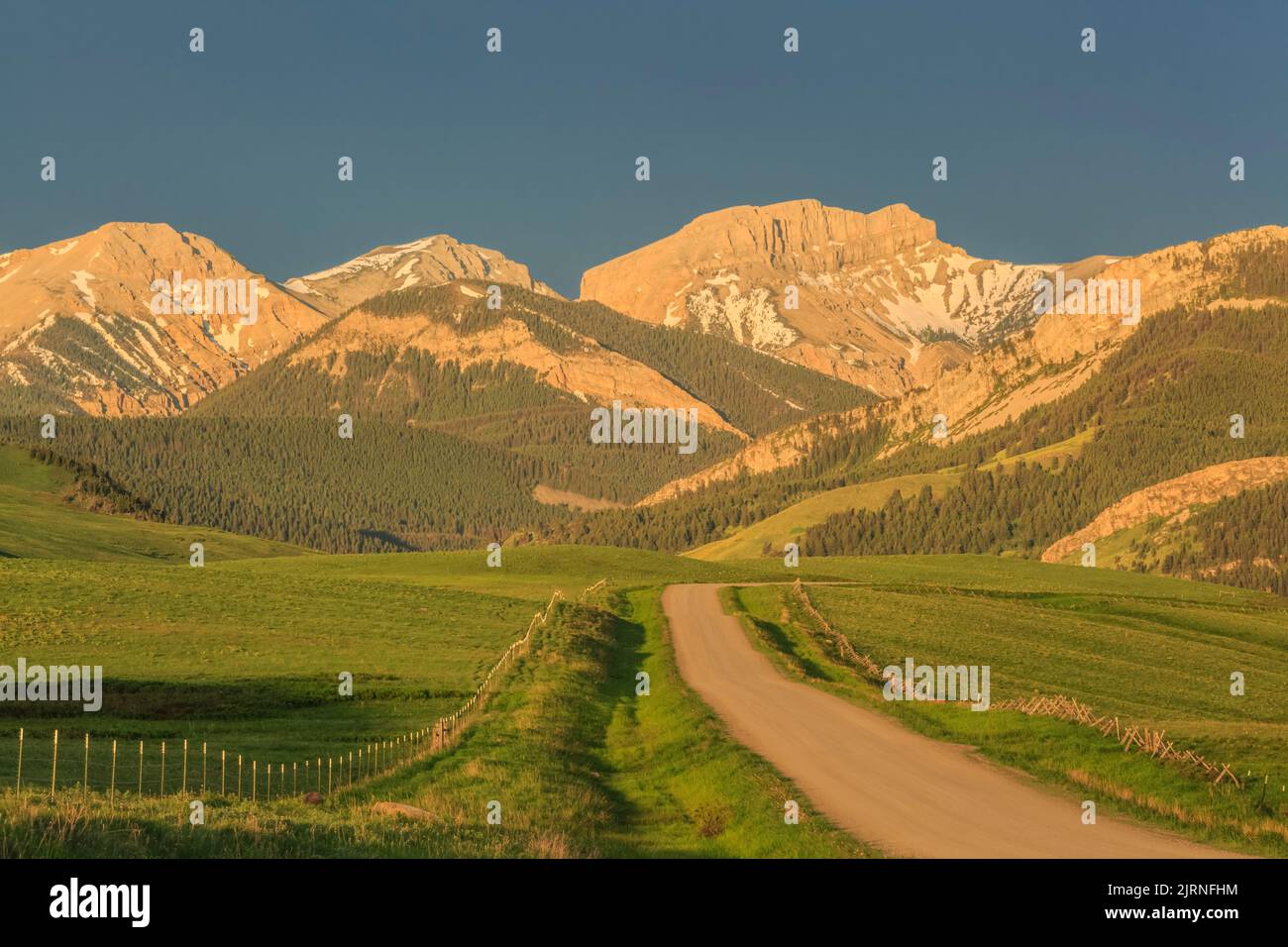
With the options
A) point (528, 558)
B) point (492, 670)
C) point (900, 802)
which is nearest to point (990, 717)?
point (900, 802)

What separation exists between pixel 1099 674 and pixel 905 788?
157 ft

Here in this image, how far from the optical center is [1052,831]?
104ft

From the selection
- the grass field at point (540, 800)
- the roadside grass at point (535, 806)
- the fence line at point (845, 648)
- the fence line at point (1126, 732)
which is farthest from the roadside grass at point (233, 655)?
the fence line at point (1126, 732)

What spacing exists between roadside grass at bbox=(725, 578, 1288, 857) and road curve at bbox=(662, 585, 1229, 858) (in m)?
1.47

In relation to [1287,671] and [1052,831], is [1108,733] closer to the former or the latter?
[1052,831]

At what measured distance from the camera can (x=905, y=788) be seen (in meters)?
37.7

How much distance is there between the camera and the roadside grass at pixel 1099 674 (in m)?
37.5

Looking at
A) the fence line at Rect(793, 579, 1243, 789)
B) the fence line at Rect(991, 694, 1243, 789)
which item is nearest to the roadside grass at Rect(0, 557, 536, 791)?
the fence line at Rect(793, 579, 1243, 789)

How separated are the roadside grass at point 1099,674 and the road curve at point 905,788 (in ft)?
4.83

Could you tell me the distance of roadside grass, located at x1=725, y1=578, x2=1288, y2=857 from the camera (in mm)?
37531

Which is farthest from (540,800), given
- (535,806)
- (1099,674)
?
(1099,674)

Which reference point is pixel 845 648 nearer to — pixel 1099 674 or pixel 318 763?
pixel 1099 674
